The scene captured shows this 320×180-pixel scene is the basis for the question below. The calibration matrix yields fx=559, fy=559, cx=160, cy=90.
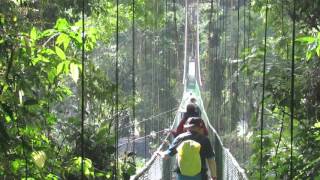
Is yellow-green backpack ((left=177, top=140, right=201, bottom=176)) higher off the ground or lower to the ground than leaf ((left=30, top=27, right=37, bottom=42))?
lower

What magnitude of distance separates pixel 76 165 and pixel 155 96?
7838 mm

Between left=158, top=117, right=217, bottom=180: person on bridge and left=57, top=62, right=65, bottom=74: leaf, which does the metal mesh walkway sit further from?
left=57, top=62, right=65, bottom=74: leaf

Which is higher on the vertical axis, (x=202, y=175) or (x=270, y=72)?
(x=270, y=72)

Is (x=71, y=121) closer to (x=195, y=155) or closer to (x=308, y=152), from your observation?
(x=195, y=155)

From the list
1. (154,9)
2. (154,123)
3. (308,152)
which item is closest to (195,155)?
(308,152)

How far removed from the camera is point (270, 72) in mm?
2631

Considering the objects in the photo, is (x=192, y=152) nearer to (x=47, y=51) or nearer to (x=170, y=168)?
(x=47, y=51)

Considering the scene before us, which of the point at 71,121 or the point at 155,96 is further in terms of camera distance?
the point at 155,96

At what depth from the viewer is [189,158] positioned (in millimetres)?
2541

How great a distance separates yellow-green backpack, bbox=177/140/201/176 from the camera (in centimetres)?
249

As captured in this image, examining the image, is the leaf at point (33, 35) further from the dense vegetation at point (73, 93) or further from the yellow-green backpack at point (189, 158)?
the yellow-green backpack at point (189, 158)

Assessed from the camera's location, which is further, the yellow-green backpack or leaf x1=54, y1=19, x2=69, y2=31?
the yellow-green backpack

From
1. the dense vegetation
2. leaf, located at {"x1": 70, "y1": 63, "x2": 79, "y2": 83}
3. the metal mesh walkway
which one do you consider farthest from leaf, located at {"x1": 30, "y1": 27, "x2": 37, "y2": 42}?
the metal mesh walkway

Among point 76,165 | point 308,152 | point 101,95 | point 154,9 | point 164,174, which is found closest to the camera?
point 76,165
